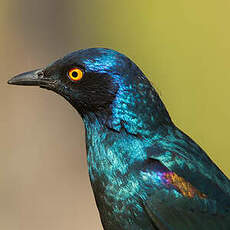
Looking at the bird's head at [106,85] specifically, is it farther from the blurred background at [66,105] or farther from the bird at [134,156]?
the blurred background at [66,105]

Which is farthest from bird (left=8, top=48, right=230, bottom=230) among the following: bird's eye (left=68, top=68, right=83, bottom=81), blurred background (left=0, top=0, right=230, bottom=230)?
blurred background (left=0, top=0, right=230, bottom=230)

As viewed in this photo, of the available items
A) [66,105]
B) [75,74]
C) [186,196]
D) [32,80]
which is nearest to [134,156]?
[186,196]

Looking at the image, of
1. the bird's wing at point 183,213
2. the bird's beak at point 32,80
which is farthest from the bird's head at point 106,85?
the bird's wing at point 183,213

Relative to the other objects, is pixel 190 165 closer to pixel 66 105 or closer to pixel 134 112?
pixel 134 112

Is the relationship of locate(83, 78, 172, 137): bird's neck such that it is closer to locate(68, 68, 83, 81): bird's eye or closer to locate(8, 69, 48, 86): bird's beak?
locate(68, 68, 83, 81): bird's eye

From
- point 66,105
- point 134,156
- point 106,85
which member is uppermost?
point 66,105

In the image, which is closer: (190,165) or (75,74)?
(190,165)

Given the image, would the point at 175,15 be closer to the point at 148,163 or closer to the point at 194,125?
the point at 194,125

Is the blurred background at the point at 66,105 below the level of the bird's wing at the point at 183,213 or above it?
above
